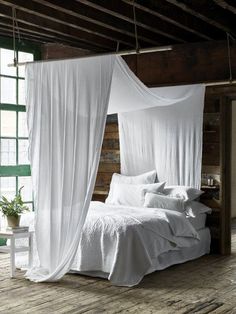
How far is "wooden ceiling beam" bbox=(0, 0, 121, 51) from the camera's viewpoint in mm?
5508

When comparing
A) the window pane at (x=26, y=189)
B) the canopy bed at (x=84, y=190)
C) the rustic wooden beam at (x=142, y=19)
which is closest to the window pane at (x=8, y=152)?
the window pane at (x=26, y=189)

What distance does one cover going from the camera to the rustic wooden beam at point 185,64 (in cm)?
696

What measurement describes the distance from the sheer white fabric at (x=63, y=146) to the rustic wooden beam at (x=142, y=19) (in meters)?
0.63

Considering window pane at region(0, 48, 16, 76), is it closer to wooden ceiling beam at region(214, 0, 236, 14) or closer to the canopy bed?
the canopy bed

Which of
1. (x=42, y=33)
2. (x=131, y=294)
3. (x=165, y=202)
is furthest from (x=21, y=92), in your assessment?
(x=131, y=294)

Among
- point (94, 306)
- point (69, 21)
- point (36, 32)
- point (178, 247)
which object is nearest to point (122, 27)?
point (69, 21)

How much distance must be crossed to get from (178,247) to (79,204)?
1658 millimetres

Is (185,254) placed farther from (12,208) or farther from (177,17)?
(177,17)

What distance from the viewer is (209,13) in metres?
5.72

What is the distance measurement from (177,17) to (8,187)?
11.3 feet

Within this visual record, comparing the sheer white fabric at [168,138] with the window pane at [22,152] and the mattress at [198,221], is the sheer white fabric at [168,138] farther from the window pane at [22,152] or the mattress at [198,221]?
the window pane at [22,152]

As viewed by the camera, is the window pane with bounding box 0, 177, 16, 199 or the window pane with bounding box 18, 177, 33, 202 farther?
the window pane with bounding box 18, 177, 33, 202

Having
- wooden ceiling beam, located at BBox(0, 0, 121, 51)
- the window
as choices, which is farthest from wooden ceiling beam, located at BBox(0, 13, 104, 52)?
the window

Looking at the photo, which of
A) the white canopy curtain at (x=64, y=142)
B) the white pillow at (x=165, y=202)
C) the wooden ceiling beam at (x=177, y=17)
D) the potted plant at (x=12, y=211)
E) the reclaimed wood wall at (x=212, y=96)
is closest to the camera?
the white canopy curtain at (x=64, y=142)
